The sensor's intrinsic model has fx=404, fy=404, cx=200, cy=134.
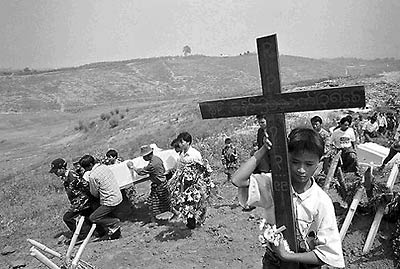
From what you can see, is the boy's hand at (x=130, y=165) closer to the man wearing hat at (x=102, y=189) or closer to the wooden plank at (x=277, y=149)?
the man wearing hat at (x=102, y=189)

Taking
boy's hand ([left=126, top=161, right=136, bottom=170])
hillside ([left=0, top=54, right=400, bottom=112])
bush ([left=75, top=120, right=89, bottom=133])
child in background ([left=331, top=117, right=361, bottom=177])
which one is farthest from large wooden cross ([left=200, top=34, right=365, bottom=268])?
hillside ([left=0, top=54, right=400, bottom=112])

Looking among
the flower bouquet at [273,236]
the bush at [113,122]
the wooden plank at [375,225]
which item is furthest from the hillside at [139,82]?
the flower bouquet at [273,236]

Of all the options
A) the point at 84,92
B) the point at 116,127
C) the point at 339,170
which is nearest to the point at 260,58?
the point at 339,170

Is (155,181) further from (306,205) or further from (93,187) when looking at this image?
(306,205)

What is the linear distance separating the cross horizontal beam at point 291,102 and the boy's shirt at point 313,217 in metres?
0.43

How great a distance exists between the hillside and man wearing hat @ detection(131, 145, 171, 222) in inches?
1431

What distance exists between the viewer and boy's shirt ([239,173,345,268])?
2.24 m

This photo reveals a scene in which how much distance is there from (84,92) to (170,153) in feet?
155

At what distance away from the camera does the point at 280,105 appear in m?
2.41

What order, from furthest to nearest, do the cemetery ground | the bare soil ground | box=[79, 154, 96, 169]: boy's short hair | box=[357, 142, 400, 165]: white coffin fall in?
box=[357, 142, 400, 165]: white coffin < box=[79, 154, 96, 169]: boy's short hair < the cemetery ground < the bare soil ground

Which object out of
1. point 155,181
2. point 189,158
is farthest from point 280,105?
point 155,181

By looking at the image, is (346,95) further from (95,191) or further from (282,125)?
(95,191)

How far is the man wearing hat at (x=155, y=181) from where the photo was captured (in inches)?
275

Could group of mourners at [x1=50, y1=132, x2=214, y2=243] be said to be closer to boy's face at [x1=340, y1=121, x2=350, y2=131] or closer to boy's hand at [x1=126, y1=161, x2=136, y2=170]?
boy's hand at [x1=126, y1=161, x2=136, y2=170]
